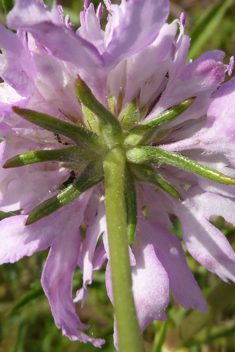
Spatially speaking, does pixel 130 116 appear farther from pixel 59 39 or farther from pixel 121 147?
pixel 59 39

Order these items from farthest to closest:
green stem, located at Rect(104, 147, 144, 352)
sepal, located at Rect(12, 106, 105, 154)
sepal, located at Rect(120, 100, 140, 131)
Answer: sepal, located at Rect(120, 100, 140, 131) → sepal, located at Rect(12, 106, 105, 154) → green stem, located at Rect(104, 147, 144, 352)

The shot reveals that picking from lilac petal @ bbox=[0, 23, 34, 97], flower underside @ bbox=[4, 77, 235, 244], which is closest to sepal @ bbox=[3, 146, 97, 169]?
flower underside @ bbox=[4, 77, 235, 244]

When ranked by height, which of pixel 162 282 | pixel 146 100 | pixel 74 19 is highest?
pixel 74 19

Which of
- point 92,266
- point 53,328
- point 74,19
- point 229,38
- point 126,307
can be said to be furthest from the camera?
point 229,38

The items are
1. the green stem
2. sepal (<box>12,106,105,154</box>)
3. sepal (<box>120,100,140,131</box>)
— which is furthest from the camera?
sepal (<box>120,100,140,131</box>)

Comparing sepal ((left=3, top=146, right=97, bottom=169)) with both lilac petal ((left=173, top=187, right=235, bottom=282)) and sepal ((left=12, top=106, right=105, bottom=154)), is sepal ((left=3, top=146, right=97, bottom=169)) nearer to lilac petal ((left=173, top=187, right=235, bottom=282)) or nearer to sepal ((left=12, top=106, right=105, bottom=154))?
sepal ((left=12, top=106, right=105, bottom=154))

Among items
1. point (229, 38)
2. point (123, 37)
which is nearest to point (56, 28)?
point (123, 37)

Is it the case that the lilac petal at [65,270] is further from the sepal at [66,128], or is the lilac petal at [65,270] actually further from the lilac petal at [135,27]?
the lilac petal at [135,27]

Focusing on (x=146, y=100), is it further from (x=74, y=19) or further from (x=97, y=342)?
(x=74, y=19)

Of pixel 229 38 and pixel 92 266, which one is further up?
pixel 92 266
